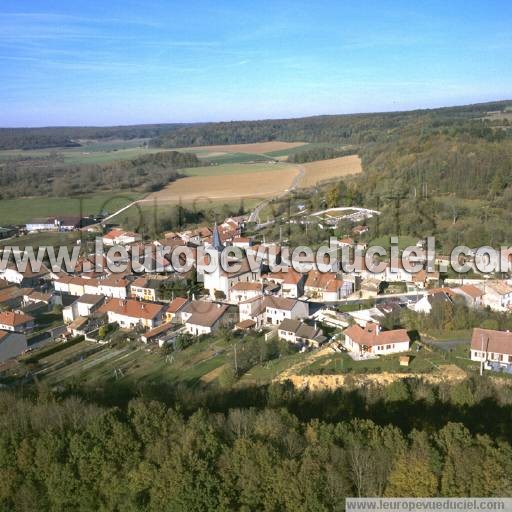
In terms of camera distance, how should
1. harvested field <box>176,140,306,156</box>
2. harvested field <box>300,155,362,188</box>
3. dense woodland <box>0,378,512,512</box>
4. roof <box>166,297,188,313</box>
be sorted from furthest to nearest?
harvested field <box>176,140,306,156</box>
harvested field <box>300,155,362,188</box>
roof <box>166,297,188,313</box>
dense woodland <box>0,378,512,512</box>

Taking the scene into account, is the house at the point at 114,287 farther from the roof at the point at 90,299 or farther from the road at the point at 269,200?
the road at the point at 269,200

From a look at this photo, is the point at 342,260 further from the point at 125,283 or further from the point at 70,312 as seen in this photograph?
the point at 70,312

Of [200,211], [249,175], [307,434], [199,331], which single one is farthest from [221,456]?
[249,175]

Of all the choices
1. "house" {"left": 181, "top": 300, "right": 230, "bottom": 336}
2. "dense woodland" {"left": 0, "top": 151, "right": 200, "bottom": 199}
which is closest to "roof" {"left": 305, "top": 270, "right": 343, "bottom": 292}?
"house" {"left": 181, "top": 300, "right": 230, "bottom": 336}

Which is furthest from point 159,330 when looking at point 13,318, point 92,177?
point 92,177

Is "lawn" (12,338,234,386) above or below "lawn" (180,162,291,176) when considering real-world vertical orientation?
below

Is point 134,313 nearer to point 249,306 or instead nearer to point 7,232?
point 249,306

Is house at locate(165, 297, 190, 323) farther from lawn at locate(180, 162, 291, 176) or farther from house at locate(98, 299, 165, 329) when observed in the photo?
lawn at locate(180, 162, 291, 176)
